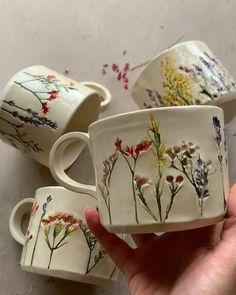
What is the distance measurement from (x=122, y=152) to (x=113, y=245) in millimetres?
148

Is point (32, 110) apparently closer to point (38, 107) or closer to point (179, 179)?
point (38, 107)

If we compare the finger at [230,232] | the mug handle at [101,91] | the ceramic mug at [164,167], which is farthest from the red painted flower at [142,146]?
the mug handle at [101,91]

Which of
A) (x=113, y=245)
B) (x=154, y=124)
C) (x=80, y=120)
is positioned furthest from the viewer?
(x=80, y=120)

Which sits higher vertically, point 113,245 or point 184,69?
point 184,69

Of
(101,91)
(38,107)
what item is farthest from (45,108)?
(101,91)

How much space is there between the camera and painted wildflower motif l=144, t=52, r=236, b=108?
579mm

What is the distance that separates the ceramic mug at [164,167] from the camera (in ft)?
1.43

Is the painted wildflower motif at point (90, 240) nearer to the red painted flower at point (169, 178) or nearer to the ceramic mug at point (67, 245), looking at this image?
the ceramic mug at point (67, 245)

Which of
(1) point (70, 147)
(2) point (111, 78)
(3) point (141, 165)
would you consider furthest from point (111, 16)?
(3) point (141, 165)

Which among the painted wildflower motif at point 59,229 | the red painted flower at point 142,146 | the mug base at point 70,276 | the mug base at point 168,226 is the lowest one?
the mug base at point 70,276

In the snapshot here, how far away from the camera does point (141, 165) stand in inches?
17.4

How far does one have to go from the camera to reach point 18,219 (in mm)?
648

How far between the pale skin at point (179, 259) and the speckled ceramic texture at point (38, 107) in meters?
0.11

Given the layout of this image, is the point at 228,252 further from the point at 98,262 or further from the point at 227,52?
the point at 227,52
